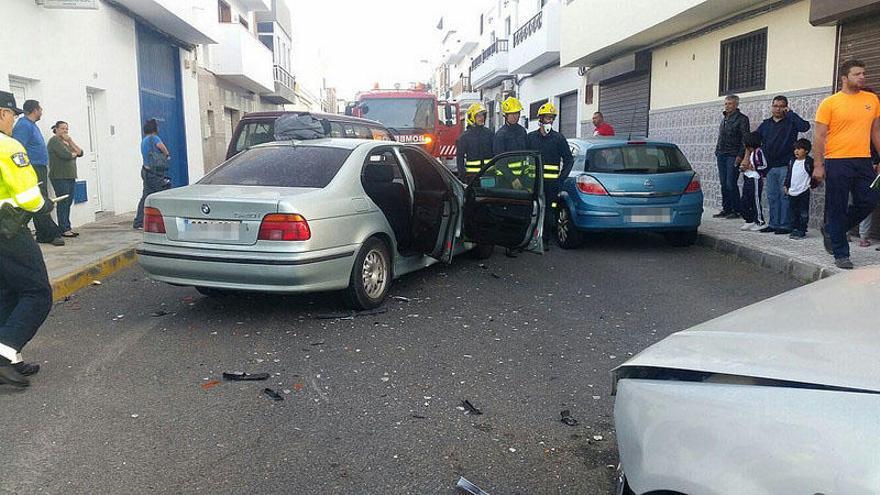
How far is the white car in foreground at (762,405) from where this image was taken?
150cm

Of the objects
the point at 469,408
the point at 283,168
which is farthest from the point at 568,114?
the point at 469,408

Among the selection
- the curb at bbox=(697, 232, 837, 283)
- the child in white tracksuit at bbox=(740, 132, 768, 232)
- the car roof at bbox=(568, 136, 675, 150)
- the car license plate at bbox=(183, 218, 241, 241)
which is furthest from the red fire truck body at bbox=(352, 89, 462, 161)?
the car license plate at bbox=(183, 218, 241, 241)

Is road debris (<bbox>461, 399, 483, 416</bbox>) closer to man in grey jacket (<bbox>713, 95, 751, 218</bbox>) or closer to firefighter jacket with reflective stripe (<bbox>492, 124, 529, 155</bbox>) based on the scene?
→ firefighter jacket with reflective stripe (<bbox>492, 124, 529, 155</bbox>)

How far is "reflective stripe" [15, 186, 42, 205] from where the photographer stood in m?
4.15

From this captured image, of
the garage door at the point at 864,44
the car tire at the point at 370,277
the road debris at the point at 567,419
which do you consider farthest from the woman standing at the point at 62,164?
the garage door at the point at 864,44

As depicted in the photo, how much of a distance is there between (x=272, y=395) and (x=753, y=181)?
8085 mm

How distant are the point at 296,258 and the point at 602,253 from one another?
15.9 ft

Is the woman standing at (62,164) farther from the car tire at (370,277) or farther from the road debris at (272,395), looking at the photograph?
the road debris at (272,395)

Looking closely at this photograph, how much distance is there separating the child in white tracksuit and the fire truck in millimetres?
8460

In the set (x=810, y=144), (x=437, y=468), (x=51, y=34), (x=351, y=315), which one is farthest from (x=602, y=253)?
(x=51, y=34)

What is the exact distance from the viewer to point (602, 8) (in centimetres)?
1588

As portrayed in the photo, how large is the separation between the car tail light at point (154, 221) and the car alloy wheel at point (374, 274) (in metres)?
1.64

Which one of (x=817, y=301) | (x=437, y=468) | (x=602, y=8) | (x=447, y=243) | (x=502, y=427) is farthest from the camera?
(x=602, y=8)

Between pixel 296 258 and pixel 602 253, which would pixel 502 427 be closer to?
pixel 296 258
